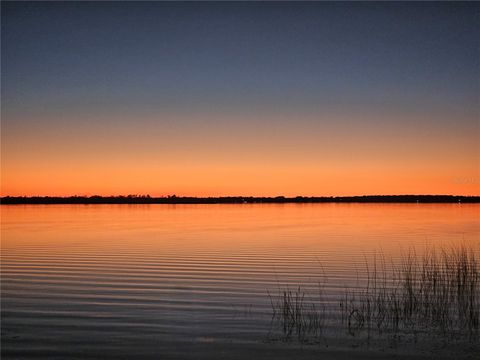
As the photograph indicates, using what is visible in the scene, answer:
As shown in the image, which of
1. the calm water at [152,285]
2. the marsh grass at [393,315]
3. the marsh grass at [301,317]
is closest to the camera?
the calm water at [152,285]

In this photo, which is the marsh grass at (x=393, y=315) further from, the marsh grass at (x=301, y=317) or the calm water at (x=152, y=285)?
the calm water at (x=152, y=285)

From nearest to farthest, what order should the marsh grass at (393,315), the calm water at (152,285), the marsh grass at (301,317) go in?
the calm water at (152,285) < the marsh grass at (301,317) < the marsh grass at (393,315)

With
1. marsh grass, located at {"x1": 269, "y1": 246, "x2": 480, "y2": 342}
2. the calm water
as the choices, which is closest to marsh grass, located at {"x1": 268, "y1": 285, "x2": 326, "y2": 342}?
marsh grass, located at {"x1": 269, "y1": 246, "x2": 480, "y2": 342}

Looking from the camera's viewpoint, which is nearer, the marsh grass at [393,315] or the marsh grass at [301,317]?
the marsh grass at [301,317]

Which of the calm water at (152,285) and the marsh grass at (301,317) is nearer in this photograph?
the calm water at (152,285)

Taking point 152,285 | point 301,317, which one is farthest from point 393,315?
point 152,285

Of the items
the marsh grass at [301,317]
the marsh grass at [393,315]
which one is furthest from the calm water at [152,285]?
the marsh grass at [393,315]

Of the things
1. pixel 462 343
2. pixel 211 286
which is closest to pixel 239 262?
pixel 211 286

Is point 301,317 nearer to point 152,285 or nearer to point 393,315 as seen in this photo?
point 393,315

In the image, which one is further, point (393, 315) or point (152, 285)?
point (152, 285)

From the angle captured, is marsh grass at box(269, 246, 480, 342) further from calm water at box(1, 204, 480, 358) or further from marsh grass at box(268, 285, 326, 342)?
calm water at box(1, 204, 480, 358)

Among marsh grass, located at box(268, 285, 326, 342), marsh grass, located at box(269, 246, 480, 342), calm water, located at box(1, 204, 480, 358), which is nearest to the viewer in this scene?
calm water, located at box(1, 204, 480, 358)

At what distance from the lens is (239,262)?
26.6 meters

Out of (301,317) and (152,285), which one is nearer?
(301,317)
